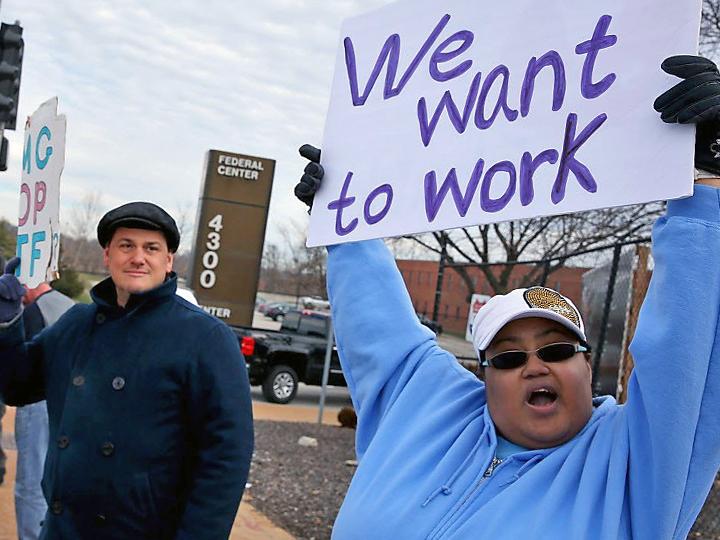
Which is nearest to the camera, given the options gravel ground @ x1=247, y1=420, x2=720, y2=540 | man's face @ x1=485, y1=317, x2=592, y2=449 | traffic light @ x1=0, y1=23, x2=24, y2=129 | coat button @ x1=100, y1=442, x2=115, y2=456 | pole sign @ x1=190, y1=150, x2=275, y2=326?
man's face @ x1=485, y1=317, x2=592, y2=449

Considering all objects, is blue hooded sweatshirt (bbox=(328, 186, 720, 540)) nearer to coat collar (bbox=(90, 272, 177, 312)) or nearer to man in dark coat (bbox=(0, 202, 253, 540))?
man in dark coat (bbox=(0, 202, 253, 540))

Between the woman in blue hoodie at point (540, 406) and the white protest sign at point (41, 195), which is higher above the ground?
the white protest sign at point (41, 195)

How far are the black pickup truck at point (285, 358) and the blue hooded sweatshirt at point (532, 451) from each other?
12.3 m

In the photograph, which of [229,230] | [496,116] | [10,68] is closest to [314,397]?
[229,230]

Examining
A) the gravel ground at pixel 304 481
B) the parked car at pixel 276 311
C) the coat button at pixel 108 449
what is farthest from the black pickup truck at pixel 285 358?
the parked car at pixel 276 311

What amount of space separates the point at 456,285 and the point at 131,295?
1421 cm

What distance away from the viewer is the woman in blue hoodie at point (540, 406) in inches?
60.4

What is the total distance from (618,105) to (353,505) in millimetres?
1035

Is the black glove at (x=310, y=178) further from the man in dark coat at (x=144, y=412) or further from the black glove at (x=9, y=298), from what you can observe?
the black glove at (x=9, y=298)

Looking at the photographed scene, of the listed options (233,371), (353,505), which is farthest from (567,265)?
(353,505)

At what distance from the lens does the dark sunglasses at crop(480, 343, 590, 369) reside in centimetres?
189

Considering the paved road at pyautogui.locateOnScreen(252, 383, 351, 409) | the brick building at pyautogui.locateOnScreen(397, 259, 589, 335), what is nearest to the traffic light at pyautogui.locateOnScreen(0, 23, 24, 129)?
the brick building at pyautogui.locateOnScreen(397, 259, 589, 335)

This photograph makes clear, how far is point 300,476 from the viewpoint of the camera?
8398mm

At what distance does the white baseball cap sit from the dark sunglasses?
35 millimetres
